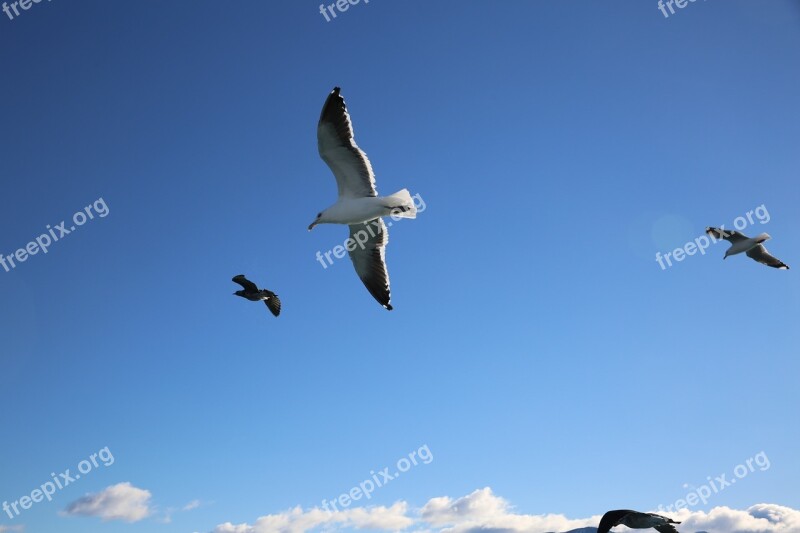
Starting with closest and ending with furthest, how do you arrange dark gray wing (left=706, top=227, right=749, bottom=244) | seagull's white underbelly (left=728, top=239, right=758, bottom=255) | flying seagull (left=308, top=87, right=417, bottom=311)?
1. flying seagull (left=308, top=87, right=417, bottom=311)
2. seagull's white underbelly (left=728, top=239, right=758, bottom=255)
3. dark gray wing (left=706, top=227, right=749, bottom=244)

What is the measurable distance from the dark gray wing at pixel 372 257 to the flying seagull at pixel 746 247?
14.3 metres

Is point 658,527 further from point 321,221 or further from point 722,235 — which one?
point 722,235

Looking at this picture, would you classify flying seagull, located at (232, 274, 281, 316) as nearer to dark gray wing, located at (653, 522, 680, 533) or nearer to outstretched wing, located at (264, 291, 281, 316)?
outstretched wing, located at (264, 291, 281, 316)

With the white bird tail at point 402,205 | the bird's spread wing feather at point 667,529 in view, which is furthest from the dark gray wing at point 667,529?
the white bird tail at point 402,205

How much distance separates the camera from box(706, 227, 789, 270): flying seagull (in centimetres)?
2316

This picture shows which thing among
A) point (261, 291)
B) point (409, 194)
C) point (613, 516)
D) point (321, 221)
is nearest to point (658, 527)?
point (613, 516)

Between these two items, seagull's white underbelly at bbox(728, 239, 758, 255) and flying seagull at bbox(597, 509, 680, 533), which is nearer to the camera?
flying seagull at bbox(597, 509, 680, 533)

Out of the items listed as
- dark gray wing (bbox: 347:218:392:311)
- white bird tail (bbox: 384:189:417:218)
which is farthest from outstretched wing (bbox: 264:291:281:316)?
white bird tail (bbox: 384:189:417:218)

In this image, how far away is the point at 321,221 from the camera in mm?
15500

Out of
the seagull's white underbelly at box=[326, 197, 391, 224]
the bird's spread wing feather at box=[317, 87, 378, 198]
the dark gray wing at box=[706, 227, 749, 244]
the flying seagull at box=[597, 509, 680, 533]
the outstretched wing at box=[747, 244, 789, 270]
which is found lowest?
the flying seagull at box=[597, 509, 680, 533]

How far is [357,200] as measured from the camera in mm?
14969

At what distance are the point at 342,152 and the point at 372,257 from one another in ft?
11.7

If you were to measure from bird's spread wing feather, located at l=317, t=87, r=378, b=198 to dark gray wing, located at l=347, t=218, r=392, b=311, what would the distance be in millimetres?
1730

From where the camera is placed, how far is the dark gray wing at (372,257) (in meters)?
16.7
